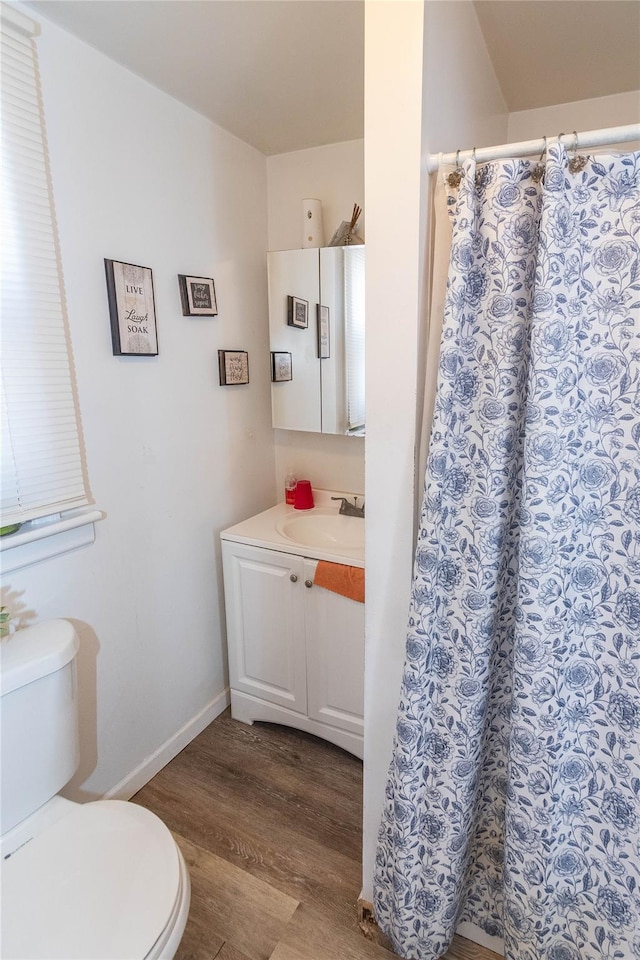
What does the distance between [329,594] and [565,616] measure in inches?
37.1

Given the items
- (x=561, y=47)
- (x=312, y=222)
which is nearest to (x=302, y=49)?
(x=312, y=222)

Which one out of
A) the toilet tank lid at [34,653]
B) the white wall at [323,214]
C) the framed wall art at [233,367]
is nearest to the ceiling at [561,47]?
the white wall at [323,214]

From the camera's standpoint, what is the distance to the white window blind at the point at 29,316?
1269mm

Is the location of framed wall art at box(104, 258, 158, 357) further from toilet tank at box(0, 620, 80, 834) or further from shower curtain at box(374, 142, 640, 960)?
shower curtain at box(374, 142, 640, 960)

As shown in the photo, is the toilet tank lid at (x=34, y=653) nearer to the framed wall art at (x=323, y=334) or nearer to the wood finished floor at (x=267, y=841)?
the wood finished floor at (x=267, y=841)

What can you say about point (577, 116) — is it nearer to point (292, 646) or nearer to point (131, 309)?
point (131, 309)

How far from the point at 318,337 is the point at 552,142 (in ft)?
4.17

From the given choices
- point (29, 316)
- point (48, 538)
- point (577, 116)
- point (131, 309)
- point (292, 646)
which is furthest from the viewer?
point (292, 646)

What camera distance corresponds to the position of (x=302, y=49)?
147 cm

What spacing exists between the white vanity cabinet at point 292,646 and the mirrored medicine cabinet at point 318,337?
2.14 feet

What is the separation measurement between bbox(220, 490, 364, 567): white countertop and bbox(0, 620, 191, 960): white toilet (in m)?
0.74

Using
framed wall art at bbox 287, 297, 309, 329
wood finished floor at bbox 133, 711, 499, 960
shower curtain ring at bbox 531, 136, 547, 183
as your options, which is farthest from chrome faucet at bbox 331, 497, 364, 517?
shower curtain ring at bbox 531, 136, 547, 183

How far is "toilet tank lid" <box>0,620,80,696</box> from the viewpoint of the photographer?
119cm

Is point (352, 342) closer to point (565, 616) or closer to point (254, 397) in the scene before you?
point (254, 397)
